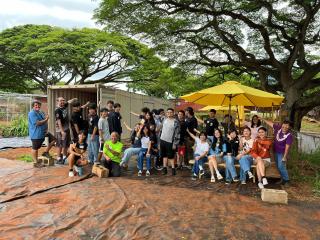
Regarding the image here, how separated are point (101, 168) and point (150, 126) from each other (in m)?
1.68

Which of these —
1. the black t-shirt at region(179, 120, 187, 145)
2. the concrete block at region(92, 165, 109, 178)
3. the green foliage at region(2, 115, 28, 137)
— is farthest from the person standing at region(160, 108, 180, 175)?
the green foliage at region(2, 115, 28, 137)

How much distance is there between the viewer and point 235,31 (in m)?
16.0

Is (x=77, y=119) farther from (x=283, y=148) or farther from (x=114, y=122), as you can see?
(x=283, y=148)

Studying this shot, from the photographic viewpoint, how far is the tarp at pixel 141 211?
14.5ft

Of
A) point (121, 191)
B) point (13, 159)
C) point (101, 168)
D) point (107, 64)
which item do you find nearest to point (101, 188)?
point (121, 191)

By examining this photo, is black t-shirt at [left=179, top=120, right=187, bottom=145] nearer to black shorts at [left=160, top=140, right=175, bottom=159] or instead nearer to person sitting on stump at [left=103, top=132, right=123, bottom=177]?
black shorts at [left=160, top=140, right=175, bottom=159]

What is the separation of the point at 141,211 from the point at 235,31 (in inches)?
504

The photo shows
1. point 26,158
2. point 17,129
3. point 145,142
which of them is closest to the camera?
point 145,142

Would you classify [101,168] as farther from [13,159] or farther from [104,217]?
[13,159]

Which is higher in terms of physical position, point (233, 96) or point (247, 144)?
point (233, 96)

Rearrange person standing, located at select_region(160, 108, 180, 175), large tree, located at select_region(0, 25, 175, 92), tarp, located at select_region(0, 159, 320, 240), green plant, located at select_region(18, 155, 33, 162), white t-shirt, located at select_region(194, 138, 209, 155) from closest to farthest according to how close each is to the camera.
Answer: tarp, located at select_region(0, 159, 320, 240) < white t-shirt, located at select_region(194, 138, 209, 155) < person standing, located at select_region(160, 108, 180, 175) < green plant, located at select_region(18, 155, 33, 162) < large tree, located at select_region(0, 25, 175, 92)

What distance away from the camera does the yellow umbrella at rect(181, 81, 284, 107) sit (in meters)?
8.17

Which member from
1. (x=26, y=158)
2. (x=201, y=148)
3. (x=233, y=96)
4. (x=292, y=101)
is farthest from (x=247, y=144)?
(x=292, y=101)

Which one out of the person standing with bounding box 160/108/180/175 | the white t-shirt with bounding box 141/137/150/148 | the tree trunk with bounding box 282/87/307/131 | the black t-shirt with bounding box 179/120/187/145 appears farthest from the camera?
the tree trunk with bounding box 282/87/307/131
